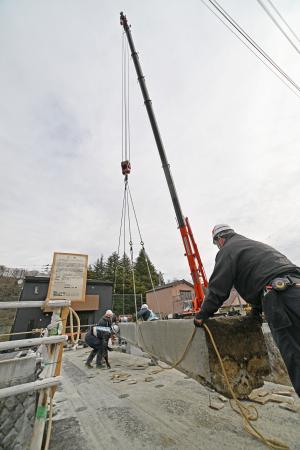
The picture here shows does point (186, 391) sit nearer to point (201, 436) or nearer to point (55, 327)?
point (201, 436)

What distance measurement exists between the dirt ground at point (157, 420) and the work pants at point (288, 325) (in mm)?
1121

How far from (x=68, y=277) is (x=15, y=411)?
1515 centimetres

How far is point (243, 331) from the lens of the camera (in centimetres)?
232

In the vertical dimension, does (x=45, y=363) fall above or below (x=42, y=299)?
below

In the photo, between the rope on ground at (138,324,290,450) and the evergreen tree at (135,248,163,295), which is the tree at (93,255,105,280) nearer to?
the evergreen tree at (135,248,163,295)

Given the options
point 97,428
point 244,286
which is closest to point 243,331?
point 244,286

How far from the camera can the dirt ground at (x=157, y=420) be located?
230 centimetres

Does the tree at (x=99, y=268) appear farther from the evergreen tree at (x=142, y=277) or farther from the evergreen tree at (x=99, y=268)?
the evergreen tree at (x=142, y=277)

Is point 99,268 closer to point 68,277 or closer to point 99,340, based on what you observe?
point 68,277

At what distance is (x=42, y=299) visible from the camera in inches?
777

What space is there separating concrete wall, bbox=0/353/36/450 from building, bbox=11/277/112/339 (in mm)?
17100

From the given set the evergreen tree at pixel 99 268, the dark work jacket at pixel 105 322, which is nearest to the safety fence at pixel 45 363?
the dark work jacket at pixel 105 322

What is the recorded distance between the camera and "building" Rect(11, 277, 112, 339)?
718 inches

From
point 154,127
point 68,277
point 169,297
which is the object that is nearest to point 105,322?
point 154,127
